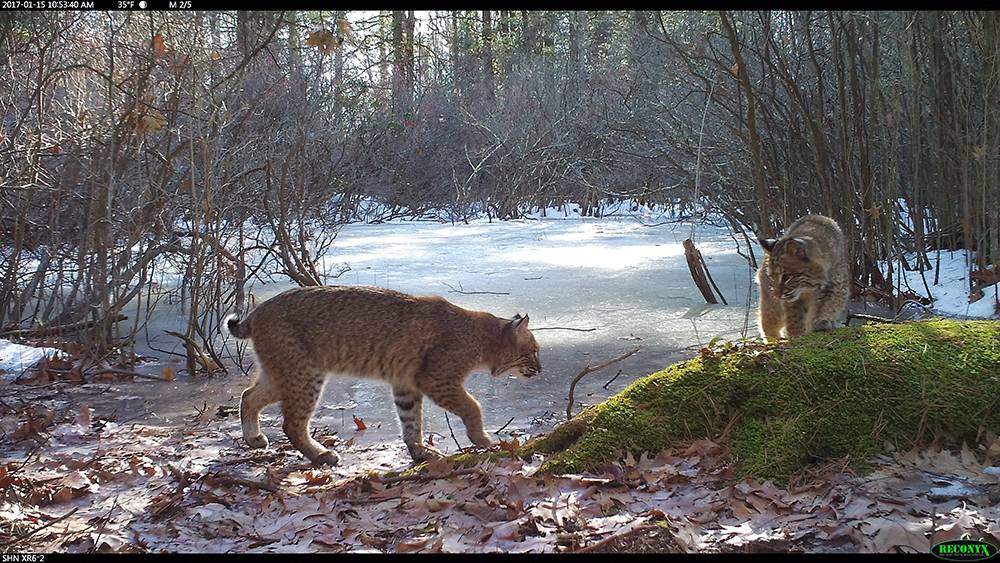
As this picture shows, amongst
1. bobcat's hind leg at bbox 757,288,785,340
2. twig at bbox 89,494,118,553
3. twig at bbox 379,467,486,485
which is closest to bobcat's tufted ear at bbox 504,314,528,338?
bobcat's hind leg at bbox 757,288,785,340

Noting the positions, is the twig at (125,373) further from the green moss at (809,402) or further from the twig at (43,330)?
the green moss at (809,402)

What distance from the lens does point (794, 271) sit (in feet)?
23.2

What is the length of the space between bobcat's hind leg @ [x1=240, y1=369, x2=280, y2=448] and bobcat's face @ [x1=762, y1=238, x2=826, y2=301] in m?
3.94

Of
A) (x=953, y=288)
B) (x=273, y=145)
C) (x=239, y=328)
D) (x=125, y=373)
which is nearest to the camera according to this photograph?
(x=239, y=328)

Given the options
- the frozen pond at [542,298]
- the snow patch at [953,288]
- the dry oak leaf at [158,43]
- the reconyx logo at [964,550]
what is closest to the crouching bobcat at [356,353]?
the frozen pond at [542,298]

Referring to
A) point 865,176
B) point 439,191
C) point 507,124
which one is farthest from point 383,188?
point 865,176

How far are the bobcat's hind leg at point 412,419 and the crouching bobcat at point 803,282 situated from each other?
3.01m

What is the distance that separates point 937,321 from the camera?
16.7ft

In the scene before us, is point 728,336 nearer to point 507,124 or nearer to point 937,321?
point 937,321

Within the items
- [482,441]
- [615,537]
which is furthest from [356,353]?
[615,537]

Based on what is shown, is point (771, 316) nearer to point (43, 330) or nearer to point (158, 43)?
point (158, 43)

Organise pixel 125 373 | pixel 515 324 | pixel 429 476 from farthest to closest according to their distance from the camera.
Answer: pixel 125 373
pixel 515 324
pixel 429 476

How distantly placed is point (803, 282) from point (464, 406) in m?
2.90
